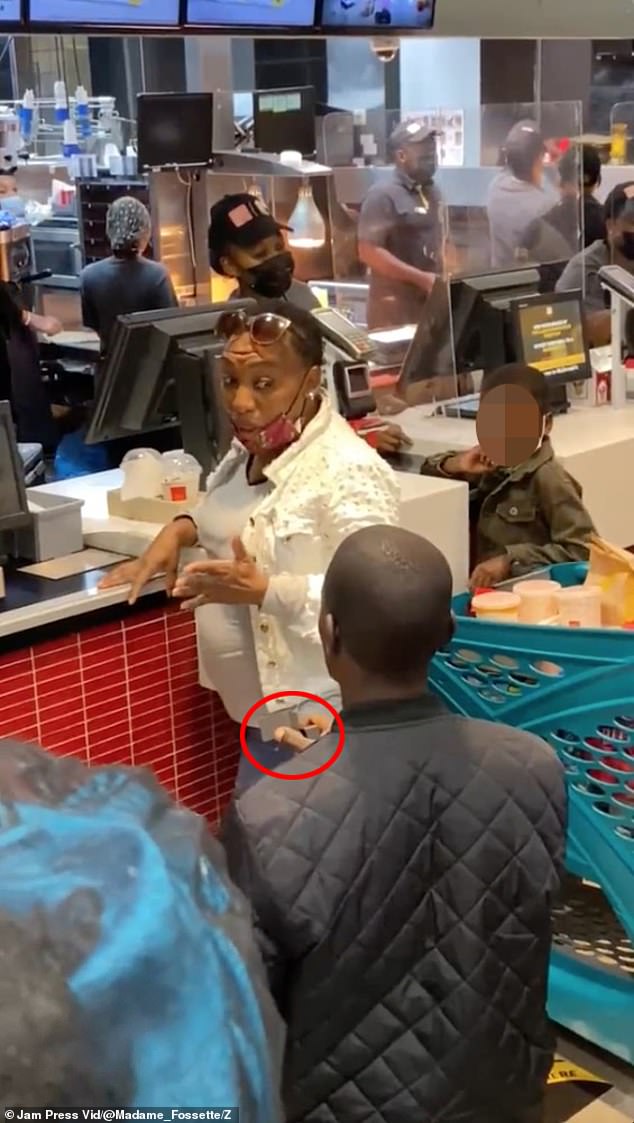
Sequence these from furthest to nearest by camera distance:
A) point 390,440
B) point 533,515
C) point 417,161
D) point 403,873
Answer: point 417,161 → point 390,440 → point 533,515 → point 403,873

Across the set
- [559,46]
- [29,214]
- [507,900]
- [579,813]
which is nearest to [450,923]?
[507,900]

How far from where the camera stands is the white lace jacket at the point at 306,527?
229 cm

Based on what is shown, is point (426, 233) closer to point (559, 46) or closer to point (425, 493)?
point (425, 493)

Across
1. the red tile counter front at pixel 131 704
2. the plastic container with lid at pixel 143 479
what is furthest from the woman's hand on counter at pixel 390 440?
the red tile counter front at pixel 131 704

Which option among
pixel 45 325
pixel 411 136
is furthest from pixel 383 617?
pixel 45 325

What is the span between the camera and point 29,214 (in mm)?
8305

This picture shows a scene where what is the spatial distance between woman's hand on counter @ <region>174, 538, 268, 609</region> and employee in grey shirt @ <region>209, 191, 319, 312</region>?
1747 mm

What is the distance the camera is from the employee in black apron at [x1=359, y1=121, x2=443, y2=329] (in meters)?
6.23

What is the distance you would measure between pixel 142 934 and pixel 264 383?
6.24 feet

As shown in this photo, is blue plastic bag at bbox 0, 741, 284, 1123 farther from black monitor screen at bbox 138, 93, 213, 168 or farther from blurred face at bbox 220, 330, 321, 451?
black monitor screen at bbox 138, 93, 213, 168

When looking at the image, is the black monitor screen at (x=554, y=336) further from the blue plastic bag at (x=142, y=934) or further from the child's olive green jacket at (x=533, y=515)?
the blue plastic bag at (x=142, y=934)

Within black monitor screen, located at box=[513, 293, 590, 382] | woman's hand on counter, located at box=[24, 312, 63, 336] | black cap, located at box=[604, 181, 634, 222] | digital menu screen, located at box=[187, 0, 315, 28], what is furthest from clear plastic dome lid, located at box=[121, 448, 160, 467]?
woman's hand on counter, located at box=[24, 312, 63, 336]

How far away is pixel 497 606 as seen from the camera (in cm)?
254

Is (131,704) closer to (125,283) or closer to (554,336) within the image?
(554,336)
